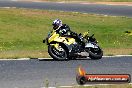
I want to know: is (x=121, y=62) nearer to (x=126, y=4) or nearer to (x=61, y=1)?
(x=126, y=4)

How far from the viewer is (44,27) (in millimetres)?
30891

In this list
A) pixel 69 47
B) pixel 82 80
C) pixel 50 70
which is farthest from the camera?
pixel 69 47

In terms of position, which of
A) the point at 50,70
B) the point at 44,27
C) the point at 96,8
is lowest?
the point at 96,8

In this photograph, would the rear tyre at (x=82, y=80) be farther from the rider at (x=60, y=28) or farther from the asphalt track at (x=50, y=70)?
the rider at (x=60, y=28)

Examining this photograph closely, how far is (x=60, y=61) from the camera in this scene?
16.6m

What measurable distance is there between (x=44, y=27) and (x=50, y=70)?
16560 millimetres

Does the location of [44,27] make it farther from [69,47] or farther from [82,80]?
[82,80]

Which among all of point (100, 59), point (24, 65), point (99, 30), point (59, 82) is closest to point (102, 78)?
point (59, 82)

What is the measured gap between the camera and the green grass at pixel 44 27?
25.8m

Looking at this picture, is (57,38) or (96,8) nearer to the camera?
(57,38)

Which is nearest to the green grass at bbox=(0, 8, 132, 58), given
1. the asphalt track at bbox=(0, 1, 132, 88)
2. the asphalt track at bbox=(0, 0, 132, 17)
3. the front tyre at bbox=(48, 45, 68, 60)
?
the asphalt track at bbox=(0, 0, 132, 17)

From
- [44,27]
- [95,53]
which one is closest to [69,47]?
[95,53]

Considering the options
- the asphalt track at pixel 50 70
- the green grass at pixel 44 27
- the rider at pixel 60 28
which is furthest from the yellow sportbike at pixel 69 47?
the green grass at pixel 44 27

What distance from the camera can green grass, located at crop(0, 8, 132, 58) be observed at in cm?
2584
